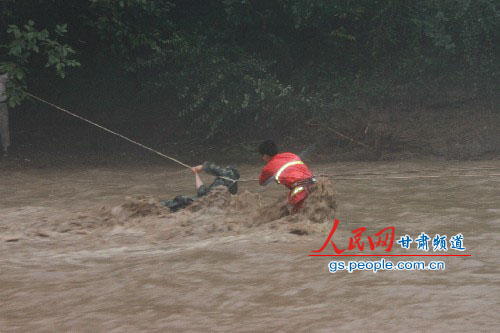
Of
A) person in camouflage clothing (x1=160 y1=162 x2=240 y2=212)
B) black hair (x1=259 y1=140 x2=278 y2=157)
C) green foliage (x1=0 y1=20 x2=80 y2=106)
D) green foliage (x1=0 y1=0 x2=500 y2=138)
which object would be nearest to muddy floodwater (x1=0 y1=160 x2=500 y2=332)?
person in camouflage clothing (x1=160 y1=162 x2=240 y2=212)

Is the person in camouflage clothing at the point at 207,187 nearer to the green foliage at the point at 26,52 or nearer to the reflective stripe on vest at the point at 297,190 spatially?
the reflective stripe on vest at the point at 297,190

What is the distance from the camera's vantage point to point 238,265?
7.67 metres

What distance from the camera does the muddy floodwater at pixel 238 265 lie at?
19.6 feet

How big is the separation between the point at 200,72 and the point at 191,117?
52.3 inches

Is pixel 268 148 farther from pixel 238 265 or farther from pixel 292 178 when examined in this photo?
pixel 238 265

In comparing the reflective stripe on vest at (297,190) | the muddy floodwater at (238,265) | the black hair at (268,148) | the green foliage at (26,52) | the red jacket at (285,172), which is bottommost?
the muddy floodwater at (238,265)

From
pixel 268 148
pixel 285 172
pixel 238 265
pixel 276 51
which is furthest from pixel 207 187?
pixel 276 51

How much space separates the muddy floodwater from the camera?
235 inches

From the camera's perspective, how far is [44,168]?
16672 mm

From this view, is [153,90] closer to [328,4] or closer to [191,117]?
[191,117]

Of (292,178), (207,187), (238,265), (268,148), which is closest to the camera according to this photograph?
(238,265)

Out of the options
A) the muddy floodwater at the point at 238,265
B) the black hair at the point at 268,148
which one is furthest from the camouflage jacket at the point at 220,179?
the black hair at the point at 268,148

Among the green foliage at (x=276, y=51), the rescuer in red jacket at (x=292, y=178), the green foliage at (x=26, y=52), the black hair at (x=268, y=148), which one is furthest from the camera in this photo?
the green foliage at (x=276, y=51)

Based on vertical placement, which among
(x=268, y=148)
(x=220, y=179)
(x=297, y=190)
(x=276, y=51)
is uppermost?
(x=276, y=51)
